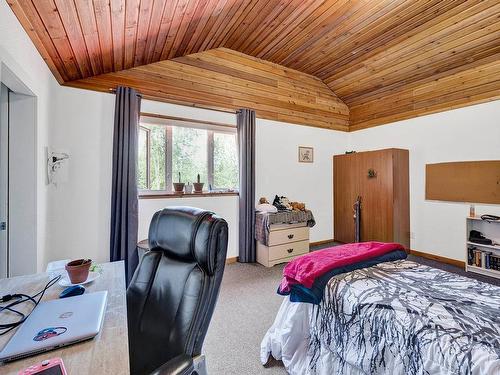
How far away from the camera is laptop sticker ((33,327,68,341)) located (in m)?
0.75

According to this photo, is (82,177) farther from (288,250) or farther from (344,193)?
(344,193)

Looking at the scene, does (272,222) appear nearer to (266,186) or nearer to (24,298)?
(266,186)

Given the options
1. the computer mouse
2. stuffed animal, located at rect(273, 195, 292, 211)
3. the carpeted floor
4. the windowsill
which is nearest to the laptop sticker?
the computer mouse

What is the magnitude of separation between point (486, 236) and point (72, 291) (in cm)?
453

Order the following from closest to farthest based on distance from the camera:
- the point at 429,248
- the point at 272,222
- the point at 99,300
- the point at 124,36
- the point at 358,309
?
the point at 99,300 < the point at 358,309 < the point at 124,36 < the point at 272,222 < the point at 429,248

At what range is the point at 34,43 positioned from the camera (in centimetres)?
192

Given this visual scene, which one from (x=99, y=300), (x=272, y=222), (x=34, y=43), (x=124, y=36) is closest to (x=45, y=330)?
(x=99, y=300)

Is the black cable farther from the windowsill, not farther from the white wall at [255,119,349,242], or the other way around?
the white wall at [255,119,349,242]

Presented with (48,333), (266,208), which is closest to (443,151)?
(266,208)

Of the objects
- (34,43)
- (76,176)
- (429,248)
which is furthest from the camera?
(429,248)

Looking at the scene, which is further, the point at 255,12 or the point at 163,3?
the point at 255,12

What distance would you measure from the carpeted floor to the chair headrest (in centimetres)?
101

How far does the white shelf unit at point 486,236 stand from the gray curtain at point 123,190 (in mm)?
4318

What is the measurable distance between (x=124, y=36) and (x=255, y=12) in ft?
4.96
